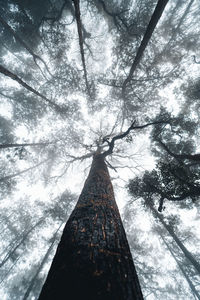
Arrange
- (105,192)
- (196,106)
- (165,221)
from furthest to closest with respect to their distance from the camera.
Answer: (165,221) < (196,106) < (105,192)

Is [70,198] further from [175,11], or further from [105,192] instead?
[175,11]

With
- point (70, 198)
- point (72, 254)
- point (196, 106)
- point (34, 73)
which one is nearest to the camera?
point (72, 254)

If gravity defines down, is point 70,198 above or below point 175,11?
above

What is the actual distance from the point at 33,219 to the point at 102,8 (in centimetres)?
2404

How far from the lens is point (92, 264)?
1.39m

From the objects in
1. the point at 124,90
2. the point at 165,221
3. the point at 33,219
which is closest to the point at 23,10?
the point at 124,90

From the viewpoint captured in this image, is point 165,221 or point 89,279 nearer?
point 89,279

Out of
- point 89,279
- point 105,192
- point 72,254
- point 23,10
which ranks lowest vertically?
point 89,279

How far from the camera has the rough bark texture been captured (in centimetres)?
116

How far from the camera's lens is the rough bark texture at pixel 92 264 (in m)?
1.16

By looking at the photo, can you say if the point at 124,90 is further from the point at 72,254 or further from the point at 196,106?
the point at 72,254

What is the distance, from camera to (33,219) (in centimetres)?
1888

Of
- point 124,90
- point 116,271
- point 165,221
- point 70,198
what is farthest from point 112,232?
point 70,198

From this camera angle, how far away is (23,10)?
9.55 m
